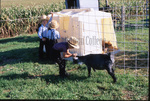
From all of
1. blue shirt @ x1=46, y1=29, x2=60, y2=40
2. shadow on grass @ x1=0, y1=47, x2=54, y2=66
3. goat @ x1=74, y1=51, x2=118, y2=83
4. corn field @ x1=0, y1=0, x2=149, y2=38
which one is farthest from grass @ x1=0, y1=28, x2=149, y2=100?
corn field @ x1=0, y1=0, x2=149, y2=38

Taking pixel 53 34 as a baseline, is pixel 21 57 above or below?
below

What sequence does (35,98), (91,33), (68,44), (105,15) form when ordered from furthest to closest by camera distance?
(105,15)
(91,33)
(68,44)
(35,98)

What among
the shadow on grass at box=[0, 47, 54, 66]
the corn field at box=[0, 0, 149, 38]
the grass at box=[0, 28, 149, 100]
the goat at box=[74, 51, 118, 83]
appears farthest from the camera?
the corn field at box=[0, 0, 149, 38]

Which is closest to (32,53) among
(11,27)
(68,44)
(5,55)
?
(5,55)

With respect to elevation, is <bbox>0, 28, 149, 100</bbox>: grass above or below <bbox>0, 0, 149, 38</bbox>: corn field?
below

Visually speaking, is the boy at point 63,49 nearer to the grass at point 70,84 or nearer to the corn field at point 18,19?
the grass at point 70,84

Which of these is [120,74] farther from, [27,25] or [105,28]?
[27,25]

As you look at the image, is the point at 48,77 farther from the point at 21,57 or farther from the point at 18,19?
the point at 18,19

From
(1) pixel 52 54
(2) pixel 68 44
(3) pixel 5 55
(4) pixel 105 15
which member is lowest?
(3) pixel 5 55

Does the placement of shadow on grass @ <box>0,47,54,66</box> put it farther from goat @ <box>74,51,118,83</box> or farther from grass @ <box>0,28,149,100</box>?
goat @ <box>74,51,118,83</box>

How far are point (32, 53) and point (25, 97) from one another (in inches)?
151

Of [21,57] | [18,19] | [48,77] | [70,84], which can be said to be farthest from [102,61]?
[18,19]

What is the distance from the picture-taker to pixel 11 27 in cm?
1370

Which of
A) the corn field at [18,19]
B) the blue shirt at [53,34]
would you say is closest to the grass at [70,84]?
the blue shirt at [53,34]
